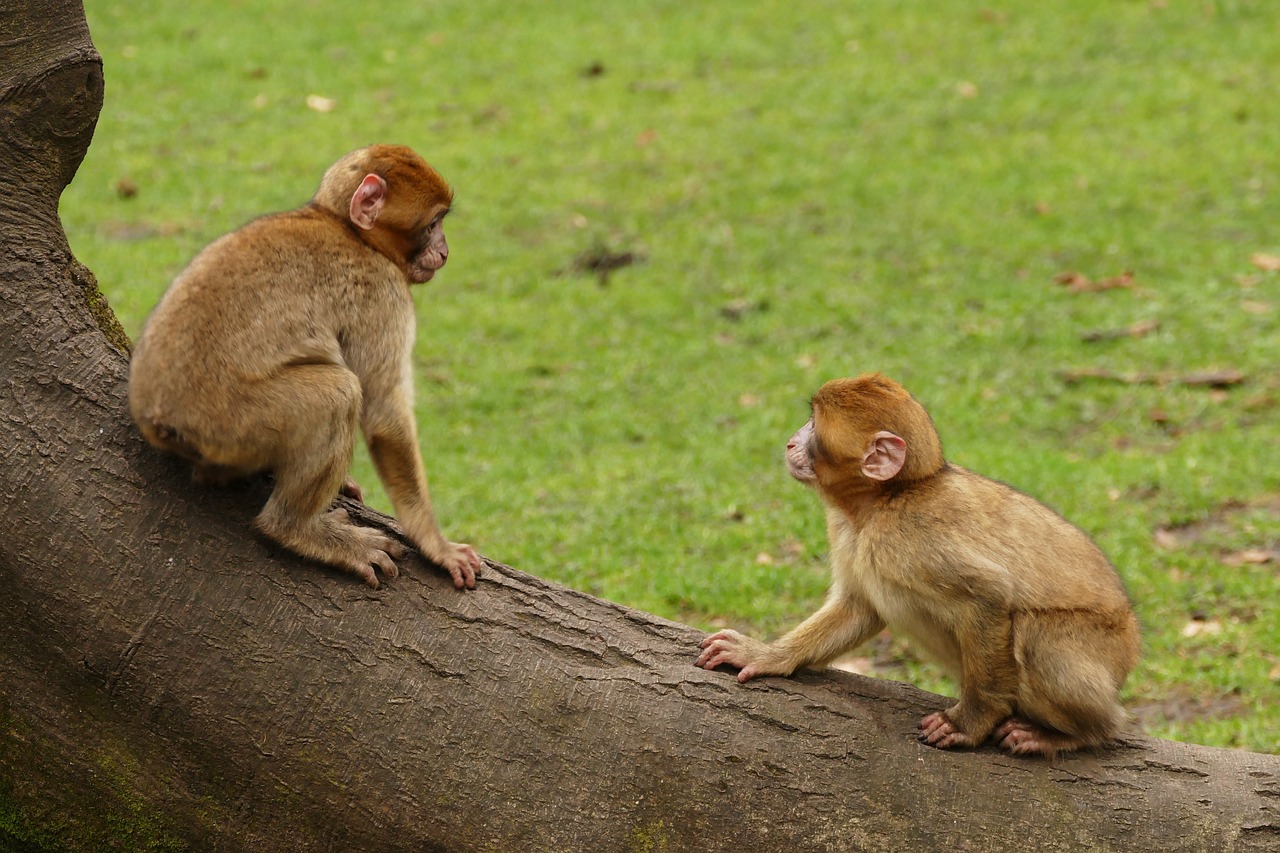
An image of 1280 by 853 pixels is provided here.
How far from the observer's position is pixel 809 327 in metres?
10.4

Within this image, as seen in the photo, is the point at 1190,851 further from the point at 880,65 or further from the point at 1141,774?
the point at 880,65

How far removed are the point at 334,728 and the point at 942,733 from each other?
1636 mm

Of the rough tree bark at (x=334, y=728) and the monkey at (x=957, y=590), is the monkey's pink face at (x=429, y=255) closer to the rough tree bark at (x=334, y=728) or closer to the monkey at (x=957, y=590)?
the rough tree bark at (x=334, y=728)

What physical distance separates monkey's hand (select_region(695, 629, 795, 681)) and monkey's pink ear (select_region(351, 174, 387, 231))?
64.2 inches

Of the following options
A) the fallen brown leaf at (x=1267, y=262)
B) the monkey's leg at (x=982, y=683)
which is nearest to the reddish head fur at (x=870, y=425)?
the monkey's leg at (x=982, y=683)

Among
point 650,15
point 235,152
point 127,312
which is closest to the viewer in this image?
point 127,312

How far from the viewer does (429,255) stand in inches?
166

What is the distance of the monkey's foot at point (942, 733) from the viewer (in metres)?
3.65

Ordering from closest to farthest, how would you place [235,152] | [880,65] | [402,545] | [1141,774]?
[1141,774] < [402,545] < [235,152] < [880,65]

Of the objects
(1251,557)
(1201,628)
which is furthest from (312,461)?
(1251,557)

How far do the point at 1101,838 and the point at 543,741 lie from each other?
4.76 ft

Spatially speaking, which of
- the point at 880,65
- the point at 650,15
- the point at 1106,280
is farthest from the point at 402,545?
the point at 650,15

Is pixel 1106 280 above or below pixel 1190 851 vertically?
above

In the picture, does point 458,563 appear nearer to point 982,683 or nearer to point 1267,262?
point 982,683
